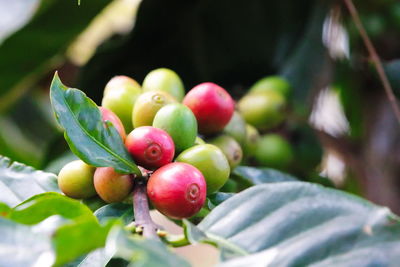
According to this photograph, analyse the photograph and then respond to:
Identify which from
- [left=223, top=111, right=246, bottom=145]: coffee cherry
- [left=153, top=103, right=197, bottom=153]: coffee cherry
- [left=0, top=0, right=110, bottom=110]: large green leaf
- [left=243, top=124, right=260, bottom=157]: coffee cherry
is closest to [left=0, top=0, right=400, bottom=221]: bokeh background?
[left=0, top=0, right=110, bottom=110]: large green leaf

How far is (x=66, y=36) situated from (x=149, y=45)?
197 mm

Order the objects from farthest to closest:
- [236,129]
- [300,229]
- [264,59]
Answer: [264,59], [236,129], [300,229]

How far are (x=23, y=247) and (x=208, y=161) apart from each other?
0.29 meters

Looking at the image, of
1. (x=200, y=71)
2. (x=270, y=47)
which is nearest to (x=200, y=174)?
(x=200, y=71)

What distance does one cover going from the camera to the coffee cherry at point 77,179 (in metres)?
0.74

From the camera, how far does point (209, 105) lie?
0.83m

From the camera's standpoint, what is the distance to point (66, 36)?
1326mm

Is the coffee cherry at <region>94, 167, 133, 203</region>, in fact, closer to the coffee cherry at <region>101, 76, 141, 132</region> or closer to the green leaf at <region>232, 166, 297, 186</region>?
the coffee cherry at <region>101, 76, 141, 132</region>

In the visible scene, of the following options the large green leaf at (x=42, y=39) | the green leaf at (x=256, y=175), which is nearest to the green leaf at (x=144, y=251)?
the green leaf at (x=256, y=175)

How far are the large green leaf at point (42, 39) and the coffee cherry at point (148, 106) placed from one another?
1.77 ft

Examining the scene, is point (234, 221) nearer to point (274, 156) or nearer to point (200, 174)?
point (200, 174)

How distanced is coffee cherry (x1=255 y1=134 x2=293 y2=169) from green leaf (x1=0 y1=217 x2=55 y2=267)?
0.74m

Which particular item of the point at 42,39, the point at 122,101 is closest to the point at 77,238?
the point at 122,101

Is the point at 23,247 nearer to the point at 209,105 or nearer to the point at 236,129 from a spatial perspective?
the point at 209,105
